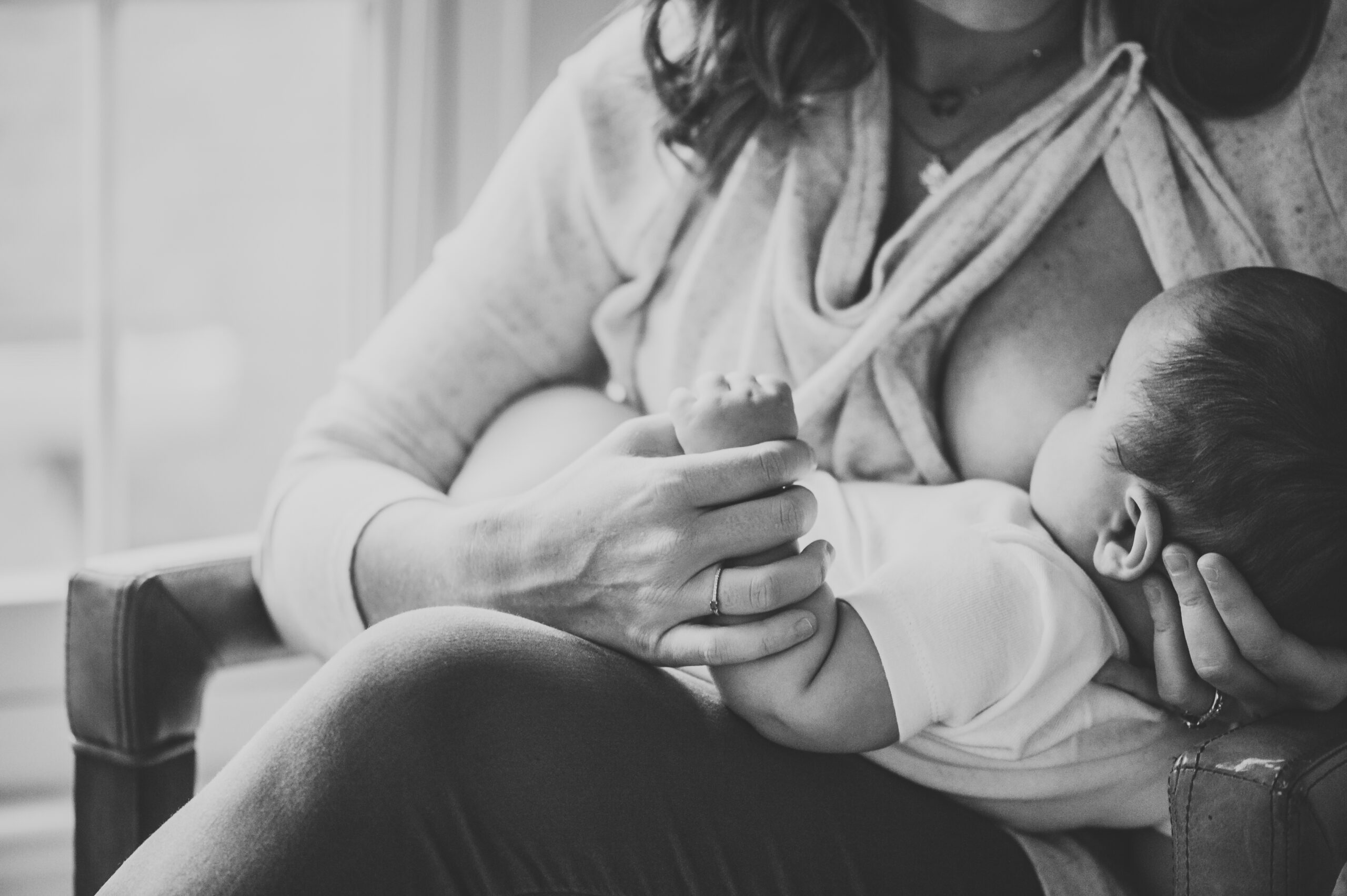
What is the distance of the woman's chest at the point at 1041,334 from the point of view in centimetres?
109

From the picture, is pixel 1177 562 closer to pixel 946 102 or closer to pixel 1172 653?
pixel 1172 653

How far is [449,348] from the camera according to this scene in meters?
1.28

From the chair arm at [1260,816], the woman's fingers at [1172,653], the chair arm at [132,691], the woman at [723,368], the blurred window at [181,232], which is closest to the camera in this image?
the chair arm at [1260,816]

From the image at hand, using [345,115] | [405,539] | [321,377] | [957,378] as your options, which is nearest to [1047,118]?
[957,378]

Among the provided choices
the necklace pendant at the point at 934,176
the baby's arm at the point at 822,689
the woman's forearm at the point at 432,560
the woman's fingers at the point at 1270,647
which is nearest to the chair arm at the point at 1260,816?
the woman's fingers at the point at 1270,647

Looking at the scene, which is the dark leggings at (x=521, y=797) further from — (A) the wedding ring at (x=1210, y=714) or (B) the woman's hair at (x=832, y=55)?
(B) the woman's hair at (x=832, y=55)

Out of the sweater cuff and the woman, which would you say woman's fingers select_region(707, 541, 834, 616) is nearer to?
the woman

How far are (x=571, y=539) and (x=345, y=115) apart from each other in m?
1.18

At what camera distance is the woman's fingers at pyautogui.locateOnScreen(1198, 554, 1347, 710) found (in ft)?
2.82

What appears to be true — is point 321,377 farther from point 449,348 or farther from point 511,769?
point 511,769

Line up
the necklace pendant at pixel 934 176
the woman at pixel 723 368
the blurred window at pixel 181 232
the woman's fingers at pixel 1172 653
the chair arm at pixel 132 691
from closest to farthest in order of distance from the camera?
the woman at pixel 723 368 → the woman's fingers at pixel 1172 653 → the chair arm at pixel 132 691 → the necklace pendant at pixel 934 176 → the blurred window at pixel 181 232

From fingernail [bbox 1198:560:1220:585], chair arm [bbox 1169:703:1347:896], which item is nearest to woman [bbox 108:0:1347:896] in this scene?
fingernail [bbox 1198:560:1220:585]

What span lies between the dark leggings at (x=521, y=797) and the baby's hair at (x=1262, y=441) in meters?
0.30

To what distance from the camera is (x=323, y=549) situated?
112cm
